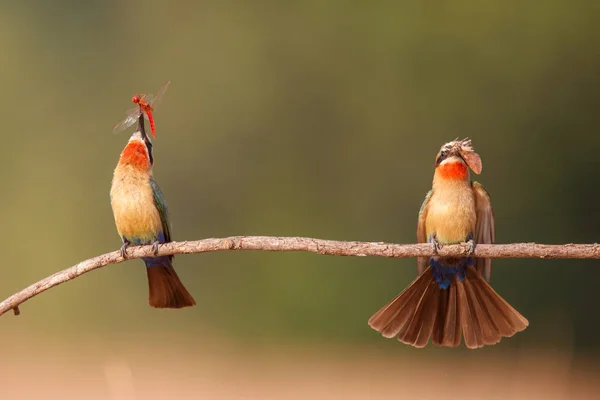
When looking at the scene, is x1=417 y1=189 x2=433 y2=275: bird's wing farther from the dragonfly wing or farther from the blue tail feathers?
the dragonfly wing

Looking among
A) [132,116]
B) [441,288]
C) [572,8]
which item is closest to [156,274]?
[132,116]

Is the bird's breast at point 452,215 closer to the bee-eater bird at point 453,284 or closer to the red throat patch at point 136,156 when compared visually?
the bee-eater bird at point 453,284

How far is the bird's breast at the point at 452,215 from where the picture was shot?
92.5 inches

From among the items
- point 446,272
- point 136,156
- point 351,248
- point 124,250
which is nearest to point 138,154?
point 136,156

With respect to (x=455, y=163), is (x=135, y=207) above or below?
below

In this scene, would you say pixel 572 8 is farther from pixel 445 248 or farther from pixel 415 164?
pixel 445 248

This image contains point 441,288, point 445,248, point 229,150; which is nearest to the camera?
point 445,248

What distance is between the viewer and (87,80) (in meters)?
6.76

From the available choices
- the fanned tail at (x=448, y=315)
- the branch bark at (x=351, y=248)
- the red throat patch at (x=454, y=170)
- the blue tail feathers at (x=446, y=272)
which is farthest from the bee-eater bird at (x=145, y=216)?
the red throat patch at (x=454, y=170)

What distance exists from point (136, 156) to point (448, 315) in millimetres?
1070

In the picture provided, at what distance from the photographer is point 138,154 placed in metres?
2.56

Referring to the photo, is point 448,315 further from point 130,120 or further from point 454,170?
point 130,120

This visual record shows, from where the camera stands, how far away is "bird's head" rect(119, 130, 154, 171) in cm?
255

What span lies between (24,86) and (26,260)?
1.52m
